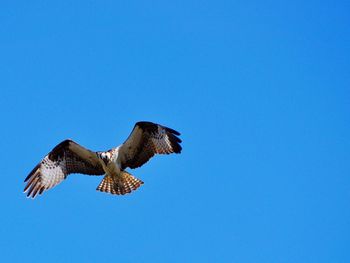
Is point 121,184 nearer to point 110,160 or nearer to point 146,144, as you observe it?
point 110,160

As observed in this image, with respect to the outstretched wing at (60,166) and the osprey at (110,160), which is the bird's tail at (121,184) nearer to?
the osprey at (110,160)

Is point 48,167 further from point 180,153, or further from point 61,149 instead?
point 180,153

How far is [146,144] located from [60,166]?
184cm

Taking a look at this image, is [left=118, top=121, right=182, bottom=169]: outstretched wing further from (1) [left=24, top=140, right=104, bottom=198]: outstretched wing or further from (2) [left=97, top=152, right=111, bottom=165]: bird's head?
(1) [left=24, top=140, right=104, bottom=198]: outstretched wing

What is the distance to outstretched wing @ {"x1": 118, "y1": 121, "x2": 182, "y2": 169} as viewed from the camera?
14398 mm

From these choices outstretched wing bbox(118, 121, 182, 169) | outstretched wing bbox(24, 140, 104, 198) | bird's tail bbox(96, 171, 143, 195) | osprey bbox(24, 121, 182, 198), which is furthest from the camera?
bird's tail bbox(96, 171, 143, 195)

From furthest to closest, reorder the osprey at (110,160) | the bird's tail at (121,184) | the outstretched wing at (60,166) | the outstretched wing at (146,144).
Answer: the bird's tail at (121,184), the outstretched wing at (60,166), the osprey at (110,160), the outstretched wing at (146,144)

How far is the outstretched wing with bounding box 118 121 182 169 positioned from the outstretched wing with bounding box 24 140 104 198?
0.66m

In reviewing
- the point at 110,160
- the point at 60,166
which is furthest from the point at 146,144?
the point at 60,166

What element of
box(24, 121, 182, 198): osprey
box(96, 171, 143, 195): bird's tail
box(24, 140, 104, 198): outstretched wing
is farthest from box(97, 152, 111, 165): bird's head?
box(96, 171, 143, 195): bird's tail

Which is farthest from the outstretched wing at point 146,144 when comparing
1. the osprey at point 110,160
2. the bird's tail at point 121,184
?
the bird's tail at point 121,184

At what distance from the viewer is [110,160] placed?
1463cm

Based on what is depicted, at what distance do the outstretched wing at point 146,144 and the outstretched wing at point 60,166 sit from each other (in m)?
0.66

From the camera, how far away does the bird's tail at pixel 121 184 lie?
15.0m
